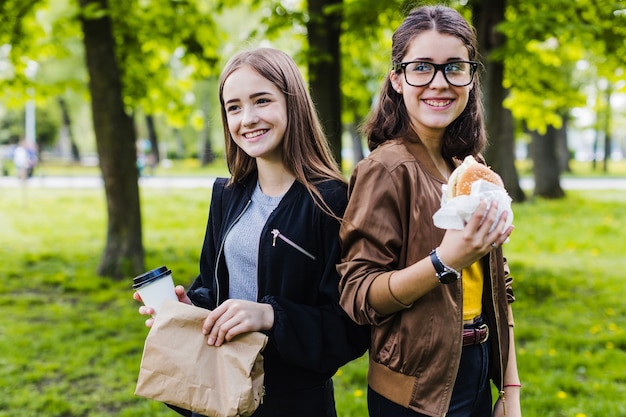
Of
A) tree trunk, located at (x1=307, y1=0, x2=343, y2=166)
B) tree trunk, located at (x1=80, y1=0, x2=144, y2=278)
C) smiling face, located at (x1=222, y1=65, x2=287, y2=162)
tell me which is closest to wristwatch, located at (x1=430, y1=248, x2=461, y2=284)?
smiling face, located at (x1=222, y1=65, x2=287, y2=162)

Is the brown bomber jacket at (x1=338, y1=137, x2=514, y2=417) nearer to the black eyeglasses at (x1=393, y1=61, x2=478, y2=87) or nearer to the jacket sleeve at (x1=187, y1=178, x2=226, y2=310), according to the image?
the black eyeglasses at (x1=393, y1=61, x2=478, y2=87)

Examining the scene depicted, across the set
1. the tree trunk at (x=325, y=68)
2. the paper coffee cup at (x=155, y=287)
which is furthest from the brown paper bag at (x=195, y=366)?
the tree trunk at (x=325, y=68)

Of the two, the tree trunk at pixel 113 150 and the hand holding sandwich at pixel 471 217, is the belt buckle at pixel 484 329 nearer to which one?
the hand holding sandwich at pixel 471 217

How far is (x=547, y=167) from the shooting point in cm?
1711

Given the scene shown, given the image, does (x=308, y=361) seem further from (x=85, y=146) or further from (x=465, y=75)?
(x=85, y=146)

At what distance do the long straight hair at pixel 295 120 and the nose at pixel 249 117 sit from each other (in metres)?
0.11

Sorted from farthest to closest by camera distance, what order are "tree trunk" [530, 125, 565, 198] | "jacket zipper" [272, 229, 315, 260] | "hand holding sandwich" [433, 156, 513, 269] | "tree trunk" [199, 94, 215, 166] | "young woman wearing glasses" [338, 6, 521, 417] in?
1. "tree trunk" [199, 94, 215, 166]
2. "tree trunk" [530, 125, 565, 198]
3. "jacket zipper" [272, 229, 315, 260]
4. "young woman wearing glasses" [338, 6, 521, 417]
5. "hand holding sandwich" [433, 156, 513, 269]

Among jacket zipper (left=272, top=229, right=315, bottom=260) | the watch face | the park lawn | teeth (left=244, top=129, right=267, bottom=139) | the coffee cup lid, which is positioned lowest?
the park lawn

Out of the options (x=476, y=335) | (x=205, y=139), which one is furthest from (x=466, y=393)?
(x=205, y=139)

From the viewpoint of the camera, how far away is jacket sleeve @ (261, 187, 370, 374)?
1.77 m

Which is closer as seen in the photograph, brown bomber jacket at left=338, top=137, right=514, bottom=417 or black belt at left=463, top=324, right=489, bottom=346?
brown bomber jacket at left=338, top=137, right=514, bottom=417

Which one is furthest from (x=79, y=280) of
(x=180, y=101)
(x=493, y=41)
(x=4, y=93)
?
(x=493, y=41)

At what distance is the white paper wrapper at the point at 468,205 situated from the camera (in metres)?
1.42

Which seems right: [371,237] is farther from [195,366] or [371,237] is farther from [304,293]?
[195,366]
